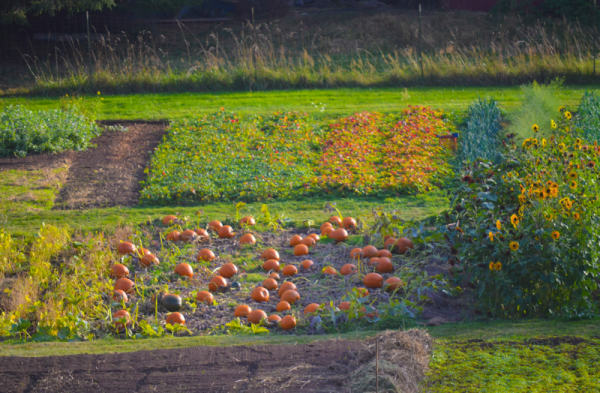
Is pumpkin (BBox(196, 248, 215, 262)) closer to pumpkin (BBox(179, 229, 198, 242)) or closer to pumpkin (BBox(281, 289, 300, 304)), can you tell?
pumpkin (BBox(179, 229, 198, 242))

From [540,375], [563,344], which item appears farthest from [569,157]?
[540,375]

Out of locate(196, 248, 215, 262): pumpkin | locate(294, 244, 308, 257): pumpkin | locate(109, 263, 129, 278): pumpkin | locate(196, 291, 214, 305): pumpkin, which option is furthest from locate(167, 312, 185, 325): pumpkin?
locate(294, 244, 308, 257): pumpkin

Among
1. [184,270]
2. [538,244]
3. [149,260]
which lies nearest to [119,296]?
[184,270]

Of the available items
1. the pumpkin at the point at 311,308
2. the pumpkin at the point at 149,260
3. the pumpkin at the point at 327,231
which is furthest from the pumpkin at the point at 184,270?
the pumpkin at the point at 327,231

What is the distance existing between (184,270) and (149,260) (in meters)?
0.52

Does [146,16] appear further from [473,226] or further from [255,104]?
[473,226]

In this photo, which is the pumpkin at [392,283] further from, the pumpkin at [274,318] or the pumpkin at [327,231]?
the pumpkin at [327,231]

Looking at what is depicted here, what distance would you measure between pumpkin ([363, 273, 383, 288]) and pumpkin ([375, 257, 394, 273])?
0.24 meters

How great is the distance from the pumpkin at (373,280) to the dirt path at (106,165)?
4100 mm

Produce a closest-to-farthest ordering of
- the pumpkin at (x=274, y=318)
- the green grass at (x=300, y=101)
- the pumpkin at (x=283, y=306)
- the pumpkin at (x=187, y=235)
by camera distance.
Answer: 1. the pumpkin at (x=274, y=318)
2. the pumpkin at (x=283, y=306)
3. the pumpkin at (x=187, y=235)
4. the green grass at (x=300, y=101)

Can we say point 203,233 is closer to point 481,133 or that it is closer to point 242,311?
point 242,311

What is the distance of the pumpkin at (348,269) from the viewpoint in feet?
18.5

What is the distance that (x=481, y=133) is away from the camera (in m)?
9.13

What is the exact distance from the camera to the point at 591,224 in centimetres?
446
